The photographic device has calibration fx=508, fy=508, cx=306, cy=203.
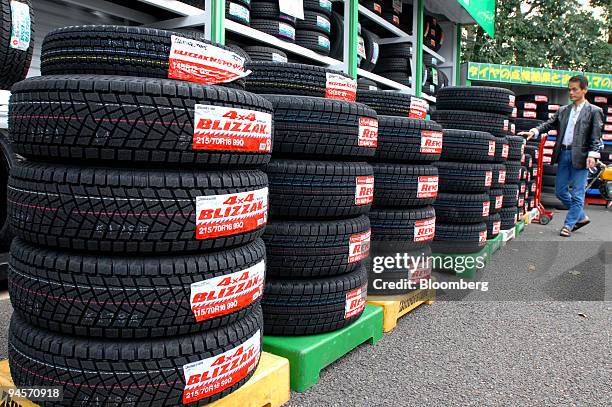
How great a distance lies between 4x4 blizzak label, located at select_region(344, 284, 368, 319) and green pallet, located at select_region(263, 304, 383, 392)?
0.20 ft

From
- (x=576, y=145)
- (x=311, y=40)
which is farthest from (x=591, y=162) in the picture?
(x=311, y=40)

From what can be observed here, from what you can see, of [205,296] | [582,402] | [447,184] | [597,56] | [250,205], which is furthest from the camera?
[597,56]

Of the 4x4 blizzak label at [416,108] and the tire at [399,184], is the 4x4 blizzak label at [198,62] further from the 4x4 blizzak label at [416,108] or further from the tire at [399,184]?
the 4x4 blizzak label at [416,108]

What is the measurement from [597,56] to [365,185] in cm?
2318

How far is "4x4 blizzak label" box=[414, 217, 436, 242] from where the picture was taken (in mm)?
3203

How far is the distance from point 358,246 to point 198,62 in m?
1.24

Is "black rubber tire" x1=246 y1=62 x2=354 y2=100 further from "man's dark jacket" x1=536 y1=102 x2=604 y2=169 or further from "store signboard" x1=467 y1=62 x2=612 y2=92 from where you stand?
"store signboard" x1=467 y1=62 x2=612 y2=92

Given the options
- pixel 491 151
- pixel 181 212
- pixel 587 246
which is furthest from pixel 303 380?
pixel 587 246

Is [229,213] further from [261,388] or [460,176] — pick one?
[460,176]

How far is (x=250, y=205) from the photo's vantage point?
5.85 feet

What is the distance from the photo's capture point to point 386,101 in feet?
11.2

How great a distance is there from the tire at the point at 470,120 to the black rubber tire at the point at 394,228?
6.06 ft

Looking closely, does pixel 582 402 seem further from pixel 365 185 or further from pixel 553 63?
pixel 553 63

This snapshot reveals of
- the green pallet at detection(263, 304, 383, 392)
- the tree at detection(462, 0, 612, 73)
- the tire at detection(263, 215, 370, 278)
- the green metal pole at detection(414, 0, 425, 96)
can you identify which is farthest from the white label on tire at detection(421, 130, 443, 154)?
the tree at detection(462, 0, 612, 73)
